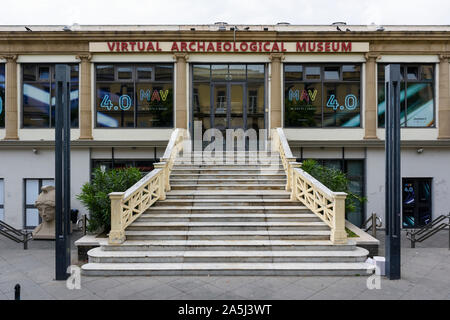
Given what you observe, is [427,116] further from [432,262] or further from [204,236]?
[204,236]

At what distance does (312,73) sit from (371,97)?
2.90m

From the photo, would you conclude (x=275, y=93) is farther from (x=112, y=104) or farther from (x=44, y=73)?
(x=44, y=73)

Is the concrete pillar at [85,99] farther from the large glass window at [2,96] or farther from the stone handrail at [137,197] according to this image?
the stone handrail at [137,197]

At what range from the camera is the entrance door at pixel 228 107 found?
1548 cm

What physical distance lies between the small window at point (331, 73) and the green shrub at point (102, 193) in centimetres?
990

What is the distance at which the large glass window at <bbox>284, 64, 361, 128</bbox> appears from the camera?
49.7 ft

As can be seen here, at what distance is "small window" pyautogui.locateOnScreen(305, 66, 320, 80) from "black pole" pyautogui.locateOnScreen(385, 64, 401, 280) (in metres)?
7.69

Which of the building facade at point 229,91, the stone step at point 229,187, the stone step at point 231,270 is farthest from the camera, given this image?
the building facade at point 229,91

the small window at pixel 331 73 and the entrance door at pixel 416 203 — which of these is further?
the small window at pixel 331 73

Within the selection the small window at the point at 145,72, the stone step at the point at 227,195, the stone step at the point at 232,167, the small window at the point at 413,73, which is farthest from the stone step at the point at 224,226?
the small window at the point at 413,73

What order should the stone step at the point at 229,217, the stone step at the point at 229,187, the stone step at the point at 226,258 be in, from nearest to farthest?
the stone step at the point at 226,258 < the stone step at the point at 229,217 < the stone step at the point at 229,187

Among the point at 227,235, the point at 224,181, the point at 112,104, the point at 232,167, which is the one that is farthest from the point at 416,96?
the point at 112,104

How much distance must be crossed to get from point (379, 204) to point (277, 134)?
19.0 ft
